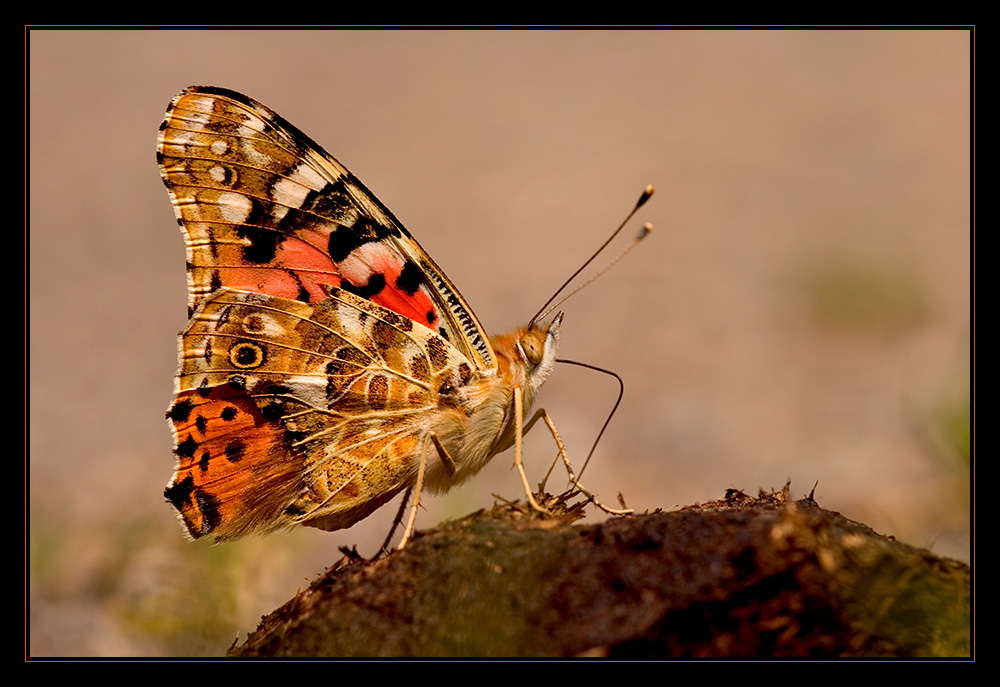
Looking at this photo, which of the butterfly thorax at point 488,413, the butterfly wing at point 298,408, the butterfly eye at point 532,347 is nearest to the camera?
the butterfly wing at point 298,408

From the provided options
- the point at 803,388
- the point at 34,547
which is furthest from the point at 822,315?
the point at 34,547

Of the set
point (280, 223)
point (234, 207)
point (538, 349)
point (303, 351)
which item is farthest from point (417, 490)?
point (234, 207)

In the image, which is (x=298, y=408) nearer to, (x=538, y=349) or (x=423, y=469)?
(x=423, y=469)

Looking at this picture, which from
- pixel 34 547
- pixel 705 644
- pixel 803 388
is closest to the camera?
pixel 705 644

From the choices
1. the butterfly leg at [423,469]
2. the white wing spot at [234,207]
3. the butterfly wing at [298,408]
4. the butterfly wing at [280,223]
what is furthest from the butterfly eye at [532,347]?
the white wing spot at [234,207]

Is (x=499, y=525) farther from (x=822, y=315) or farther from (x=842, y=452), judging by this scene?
(x=822, y=315)

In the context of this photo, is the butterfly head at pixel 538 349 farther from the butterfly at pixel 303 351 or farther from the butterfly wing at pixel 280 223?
the butterfly wing at pixel 280 223

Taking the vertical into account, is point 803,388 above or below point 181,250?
below
